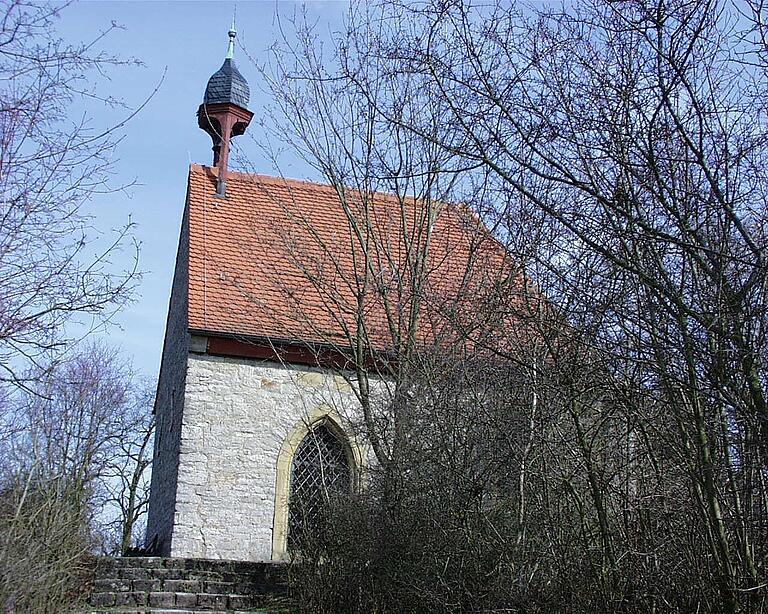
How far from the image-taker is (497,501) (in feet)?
20.6

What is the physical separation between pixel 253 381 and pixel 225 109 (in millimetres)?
5621

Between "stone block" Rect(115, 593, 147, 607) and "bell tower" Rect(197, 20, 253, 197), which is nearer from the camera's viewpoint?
"stone block" Rect(115, 593, 147, 607)

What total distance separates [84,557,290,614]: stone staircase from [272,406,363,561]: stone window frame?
2318 mm

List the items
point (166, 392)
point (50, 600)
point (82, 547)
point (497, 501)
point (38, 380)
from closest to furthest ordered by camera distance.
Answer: point (38, 380) < point (497, 501) < point (50, 600) < point (82, 547) < point (166, 392)

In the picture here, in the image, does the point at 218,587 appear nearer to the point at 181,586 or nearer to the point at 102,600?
the point at 181,586

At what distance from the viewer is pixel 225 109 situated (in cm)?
1694

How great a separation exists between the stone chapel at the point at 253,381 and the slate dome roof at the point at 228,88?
6.89ft

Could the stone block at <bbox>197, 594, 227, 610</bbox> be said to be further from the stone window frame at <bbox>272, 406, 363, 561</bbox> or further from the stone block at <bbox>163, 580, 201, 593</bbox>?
the stone window frame at <bbox>272, 406, 363, 561</bbox>

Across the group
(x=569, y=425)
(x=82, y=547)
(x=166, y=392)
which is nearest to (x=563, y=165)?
(x=569, y=425)

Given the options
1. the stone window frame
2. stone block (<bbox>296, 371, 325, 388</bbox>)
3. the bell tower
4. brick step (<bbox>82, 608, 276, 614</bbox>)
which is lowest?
brick step (<bbox>82, 608, 276, 614</bbox>)

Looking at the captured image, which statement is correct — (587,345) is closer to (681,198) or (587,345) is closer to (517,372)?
(681,198)

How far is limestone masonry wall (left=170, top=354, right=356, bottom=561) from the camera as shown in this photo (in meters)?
13.3

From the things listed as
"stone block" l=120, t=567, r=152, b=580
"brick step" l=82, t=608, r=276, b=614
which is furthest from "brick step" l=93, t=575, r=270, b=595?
"brick step" l=82, t=608, r=276, b=614

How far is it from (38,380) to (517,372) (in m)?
2.92
